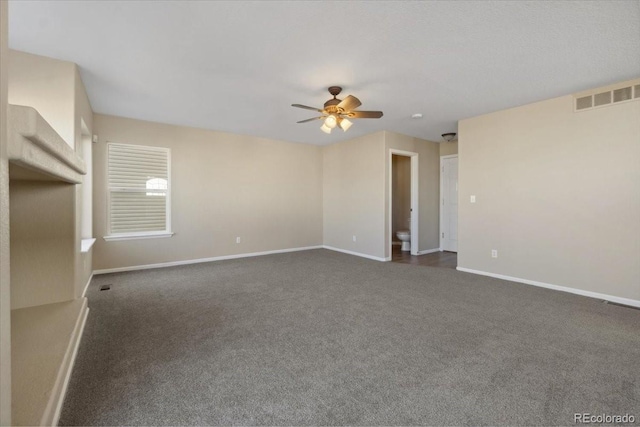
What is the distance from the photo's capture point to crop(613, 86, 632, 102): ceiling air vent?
3.13 m

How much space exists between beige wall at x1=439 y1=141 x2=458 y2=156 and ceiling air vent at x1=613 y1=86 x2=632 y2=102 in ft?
9.56

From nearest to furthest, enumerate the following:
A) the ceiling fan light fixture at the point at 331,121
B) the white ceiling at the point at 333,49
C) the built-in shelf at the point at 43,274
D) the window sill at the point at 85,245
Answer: the built-in shelf at the point at 43,274 → the white ceiling at the point at 333,49 → the window sill at the point at 85,245 → the ceiling fan light fixture at the point at 331,121

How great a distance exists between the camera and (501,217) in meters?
4.17

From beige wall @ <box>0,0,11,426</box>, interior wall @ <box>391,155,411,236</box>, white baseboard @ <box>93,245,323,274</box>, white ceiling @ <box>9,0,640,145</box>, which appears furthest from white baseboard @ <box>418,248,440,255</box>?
beige wall @ <box>0,0,11,426</box>

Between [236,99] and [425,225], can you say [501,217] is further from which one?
[236,99]

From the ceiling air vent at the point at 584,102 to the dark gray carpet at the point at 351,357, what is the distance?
7.56ft

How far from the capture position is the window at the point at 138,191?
4.45 meters

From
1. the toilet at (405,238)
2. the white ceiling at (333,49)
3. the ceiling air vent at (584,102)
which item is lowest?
the toilet at (405,238)

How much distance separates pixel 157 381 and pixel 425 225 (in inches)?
222

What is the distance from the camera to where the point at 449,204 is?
6.34 metres

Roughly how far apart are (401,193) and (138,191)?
231 inches

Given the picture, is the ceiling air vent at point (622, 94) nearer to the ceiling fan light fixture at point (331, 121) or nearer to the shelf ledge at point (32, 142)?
the ceiling fan light fixture at point (331, 121)

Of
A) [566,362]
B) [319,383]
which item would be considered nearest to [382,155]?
[566,362]

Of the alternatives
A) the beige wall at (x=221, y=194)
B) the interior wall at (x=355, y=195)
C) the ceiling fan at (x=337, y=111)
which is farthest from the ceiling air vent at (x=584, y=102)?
the beige wall at (x=221, y=194)
